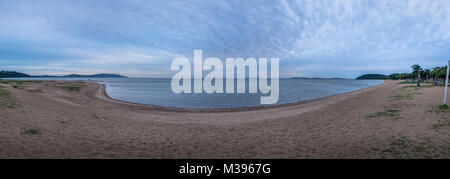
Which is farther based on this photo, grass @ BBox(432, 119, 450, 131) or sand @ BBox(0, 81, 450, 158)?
grass @ BBox(432, 119, 450, 131)

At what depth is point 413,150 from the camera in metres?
6.18

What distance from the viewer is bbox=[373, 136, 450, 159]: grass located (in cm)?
577

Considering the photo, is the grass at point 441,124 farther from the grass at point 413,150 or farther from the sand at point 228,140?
Result: the grass at point 413,150

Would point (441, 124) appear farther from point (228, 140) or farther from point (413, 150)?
point (228, 140)

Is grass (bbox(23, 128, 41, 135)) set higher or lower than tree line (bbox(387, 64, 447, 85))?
lower

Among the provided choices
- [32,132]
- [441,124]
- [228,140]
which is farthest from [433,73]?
[32,132]

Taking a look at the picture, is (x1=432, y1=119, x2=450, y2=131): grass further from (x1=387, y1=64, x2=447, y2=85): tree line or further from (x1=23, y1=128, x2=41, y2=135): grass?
(x1=387, y1=64, x2=447, y2=85): tree line

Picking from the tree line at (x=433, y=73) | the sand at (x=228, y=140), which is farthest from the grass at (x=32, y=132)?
the tree line at (x=433, y=73)

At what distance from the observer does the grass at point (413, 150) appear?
577cm

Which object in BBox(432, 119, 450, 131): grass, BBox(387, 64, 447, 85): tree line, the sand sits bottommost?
the sand

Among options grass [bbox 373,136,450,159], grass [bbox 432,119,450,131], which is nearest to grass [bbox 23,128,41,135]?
grass [bbox 373,136,450,159]

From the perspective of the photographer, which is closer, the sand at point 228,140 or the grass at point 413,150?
the grass at point 413,150
